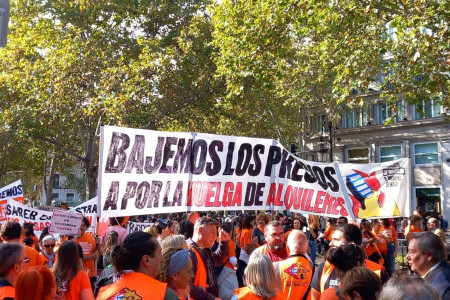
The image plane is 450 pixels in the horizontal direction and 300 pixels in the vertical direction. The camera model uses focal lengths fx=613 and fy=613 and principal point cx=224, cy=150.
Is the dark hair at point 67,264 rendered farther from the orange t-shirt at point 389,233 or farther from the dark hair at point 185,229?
the orange t-shirt at point 389,233

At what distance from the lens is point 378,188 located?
33.1ft

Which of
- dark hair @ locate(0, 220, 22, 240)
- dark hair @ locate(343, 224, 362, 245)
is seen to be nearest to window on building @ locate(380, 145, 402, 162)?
dark hair @ locate(343, 224, 362, 245)

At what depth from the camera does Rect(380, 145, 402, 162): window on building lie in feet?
128

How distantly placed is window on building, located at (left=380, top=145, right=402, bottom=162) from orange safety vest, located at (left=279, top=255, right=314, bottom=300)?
112 ft

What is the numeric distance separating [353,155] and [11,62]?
78.3 ft

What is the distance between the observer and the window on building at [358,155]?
134ft

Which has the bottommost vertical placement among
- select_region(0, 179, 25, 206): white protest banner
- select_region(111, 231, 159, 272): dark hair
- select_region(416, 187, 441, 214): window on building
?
select_region(111, 231, 159, 272): dark hair

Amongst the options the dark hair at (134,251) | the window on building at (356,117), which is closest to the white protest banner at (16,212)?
the dark hair at (134,251)

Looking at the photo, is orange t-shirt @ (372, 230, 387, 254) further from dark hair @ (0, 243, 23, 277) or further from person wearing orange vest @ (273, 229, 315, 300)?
dark hair @ (0, 243, 23, 277)

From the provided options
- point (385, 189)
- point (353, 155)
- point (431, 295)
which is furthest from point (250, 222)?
point (353, 155)

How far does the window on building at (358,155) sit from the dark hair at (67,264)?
36.7 meters

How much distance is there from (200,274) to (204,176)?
7.86 ft

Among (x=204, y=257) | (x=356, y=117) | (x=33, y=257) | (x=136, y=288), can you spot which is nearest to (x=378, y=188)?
(x=204, y=257)

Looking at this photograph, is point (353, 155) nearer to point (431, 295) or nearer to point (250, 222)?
point (250, 222)
